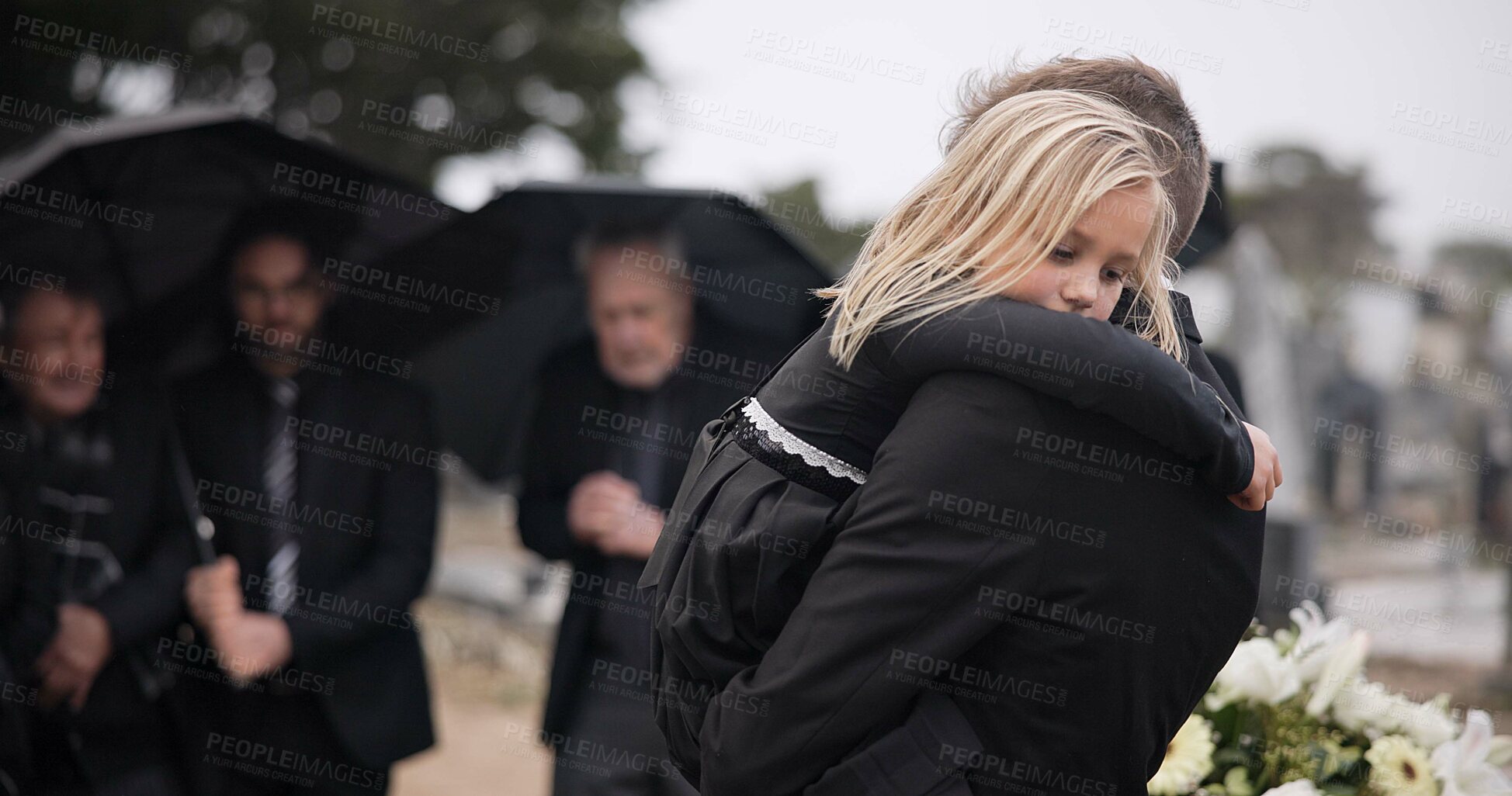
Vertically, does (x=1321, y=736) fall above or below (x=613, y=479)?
above

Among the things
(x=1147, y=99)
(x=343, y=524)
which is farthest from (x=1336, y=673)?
(x=343, y=524)

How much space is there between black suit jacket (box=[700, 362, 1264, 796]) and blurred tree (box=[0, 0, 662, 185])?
12517mm

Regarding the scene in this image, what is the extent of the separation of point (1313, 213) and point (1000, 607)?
43.8 meters

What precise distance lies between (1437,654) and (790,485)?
9.62m

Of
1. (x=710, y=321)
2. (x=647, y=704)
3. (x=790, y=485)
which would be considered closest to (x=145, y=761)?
(x=647, y=704)

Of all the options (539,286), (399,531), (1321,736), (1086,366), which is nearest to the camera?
(1086,366)

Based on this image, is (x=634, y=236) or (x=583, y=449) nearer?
(x=583, y=449)

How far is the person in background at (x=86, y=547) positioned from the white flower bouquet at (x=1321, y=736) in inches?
132

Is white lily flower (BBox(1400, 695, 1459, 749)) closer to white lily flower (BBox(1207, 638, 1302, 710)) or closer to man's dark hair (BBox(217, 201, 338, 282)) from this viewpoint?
white lily flower (BBox(1207, 638, 1302, 710))

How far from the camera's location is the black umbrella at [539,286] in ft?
15.9

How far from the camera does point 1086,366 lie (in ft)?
4.83

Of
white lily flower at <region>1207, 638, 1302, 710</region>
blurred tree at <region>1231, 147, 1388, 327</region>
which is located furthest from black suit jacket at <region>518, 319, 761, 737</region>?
blurred tree at <region>1231, 147, 1388, 327</region>

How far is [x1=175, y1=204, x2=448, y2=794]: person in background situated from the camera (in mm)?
4141

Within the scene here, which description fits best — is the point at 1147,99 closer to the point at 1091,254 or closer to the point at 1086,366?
the point at 1091,254
